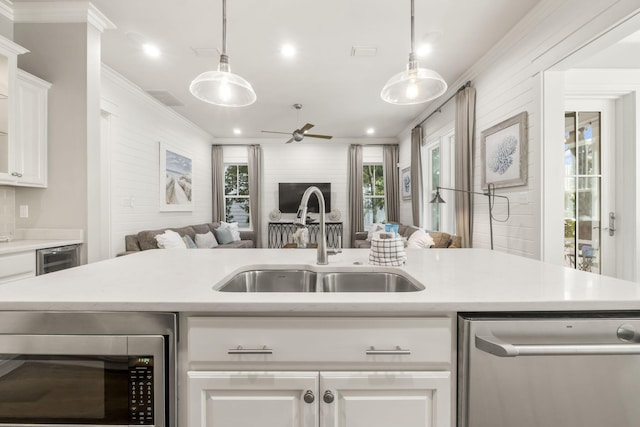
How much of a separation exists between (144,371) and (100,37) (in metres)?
3.39

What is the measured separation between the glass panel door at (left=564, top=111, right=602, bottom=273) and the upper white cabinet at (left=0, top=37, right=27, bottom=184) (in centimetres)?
491

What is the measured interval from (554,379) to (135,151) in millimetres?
4827

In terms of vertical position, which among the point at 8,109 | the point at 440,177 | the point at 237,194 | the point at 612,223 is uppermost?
the point at 8,109

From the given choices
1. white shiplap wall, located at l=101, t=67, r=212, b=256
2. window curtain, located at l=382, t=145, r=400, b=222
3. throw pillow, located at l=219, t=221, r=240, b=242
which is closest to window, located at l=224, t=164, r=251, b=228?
throw pillow, located at l=219, t=221, r=240, b=242

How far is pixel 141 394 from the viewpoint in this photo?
82 cm

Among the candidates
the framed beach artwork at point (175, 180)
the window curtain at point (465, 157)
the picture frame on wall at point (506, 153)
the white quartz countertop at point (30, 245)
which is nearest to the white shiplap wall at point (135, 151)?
the framed beach artwork at point (175, 180)

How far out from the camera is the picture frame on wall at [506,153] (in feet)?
9.05

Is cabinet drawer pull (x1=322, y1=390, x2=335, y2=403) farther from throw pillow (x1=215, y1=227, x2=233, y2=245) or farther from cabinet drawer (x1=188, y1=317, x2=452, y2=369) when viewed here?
throw pillow (x1=215, y1=227, x2=233, y2=245)

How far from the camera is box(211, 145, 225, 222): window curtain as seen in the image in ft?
22.9

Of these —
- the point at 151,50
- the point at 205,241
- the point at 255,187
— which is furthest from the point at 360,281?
the point at 255,187

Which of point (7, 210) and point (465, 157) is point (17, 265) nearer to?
Result: point (7, 210)

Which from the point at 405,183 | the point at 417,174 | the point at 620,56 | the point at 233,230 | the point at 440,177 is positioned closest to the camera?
the point at 620,56

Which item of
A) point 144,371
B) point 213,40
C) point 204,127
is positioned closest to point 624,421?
Result: point 144,371

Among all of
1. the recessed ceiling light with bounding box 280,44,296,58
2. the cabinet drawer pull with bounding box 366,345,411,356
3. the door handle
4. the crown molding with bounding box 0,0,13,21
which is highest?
the crown molding with bounding box 0,0,13,21
